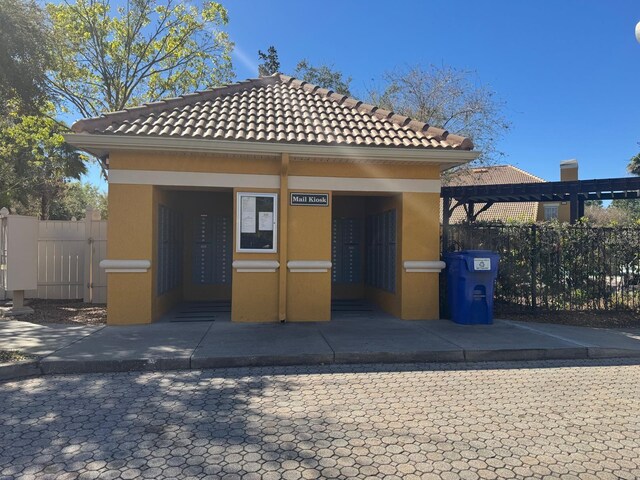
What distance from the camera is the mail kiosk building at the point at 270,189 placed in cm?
788

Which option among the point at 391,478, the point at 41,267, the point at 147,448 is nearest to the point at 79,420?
the point at 147,448

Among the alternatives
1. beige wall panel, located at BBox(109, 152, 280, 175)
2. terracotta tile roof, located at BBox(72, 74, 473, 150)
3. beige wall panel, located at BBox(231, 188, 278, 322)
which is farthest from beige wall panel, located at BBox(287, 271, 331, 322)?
terracotta tile roof, located at BBox(72, 74, 473, 150)

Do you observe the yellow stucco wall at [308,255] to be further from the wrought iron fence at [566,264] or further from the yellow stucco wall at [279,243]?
the wrought iron fence at [566,264]

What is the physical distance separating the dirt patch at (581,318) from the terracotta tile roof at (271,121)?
367cm

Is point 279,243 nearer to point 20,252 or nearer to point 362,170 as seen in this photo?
point 362,170

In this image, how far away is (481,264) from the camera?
8.19 m

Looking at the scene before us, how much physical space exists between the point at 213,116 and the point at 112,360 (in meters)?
5.05

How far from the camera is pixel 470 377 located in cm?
561

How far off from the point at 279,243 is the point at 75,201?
140 ft

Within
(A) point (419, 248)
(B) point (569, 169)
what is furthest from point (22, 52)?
(B) point (569, 169)

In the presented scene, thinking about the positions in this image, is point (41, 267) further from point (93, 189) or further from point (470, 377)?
point (93, 189)

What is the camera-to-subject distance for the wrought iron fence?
9.45 m

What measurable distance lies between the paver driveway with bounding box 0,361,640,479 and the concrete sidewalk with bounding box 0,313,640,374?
0.30 metres

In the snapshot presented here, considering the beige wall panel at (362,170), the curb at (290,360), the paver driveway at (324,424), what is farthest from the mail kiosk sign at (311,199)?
the paver driveway at (324,424)
